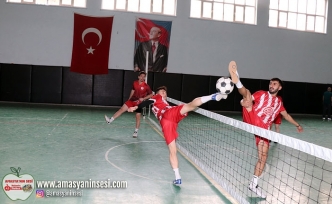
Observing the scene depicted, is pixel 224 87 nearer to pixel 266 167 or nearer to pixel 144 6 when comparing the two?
pixel 266 167

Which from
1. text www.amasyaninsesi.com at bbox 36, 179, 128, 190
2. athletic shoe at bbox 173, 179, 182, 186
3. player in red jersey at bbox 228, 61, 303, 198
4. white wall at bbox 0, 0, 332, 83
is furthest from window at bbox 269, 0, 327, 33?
text www.amasyaninsesi.com at bbox 36, 179, 128, 190

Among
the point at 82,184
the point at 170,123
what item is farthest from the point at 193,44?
the point at 82,184

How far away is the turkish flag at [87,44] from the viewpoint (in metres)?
A: 21.6

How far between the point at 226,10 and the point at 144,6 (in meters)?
5.94

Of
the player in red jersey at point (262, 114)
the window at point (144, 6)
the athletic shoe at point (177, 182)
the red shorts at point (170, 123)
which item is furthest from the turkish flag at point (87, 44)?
the player in red jersey at point (262, 114)

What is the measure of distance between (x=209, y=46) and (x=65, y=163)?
18205 mm

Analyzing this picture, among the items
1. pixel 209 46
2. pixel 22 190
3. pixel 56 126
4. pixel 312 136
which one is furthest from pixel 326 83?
pixel 22 190

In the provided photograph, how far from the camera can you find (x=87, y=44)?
70.5ft

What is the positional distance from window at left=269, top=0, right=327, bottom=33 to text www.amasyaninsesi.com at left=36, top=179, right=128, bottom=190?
21.9 m

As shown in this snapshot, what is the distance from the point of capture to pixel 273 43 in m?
24.9

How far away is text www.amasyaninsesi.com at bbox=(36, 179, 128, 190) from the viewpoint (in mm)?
5852

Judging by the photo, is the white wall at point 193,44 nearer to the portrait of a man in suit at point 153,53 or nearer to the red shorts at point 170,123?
the portrait of a man in suit at point 153,53

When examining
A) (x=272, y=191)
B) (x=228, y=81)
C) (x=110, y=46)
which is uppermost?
(x=110, y=46)

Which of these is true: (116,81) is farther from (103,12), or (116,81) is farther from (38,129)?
(38,129)
